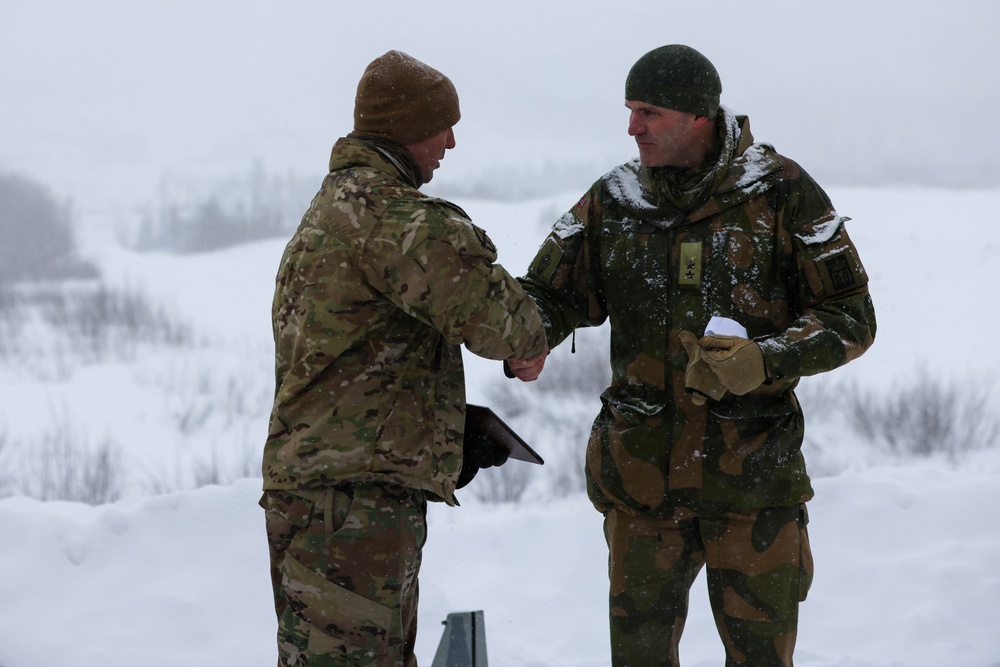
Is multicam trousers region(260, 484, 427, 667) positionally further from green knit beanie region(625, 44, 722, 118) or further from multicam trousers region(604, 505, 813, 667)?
green knit beanie region(625, 44, 722, 118)

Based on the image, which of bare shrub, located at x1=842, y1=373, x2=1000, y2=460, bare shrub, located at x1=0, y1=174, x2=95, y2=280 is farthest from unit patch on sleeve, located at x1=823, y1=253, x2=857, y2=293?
bare shrub, located at x1=0, y1=174, x2=95, y2=280

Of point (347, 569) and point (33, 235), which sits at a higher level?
point (33, 235)

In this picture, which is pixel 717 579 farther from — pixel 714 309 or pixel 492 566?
pixel 492 566

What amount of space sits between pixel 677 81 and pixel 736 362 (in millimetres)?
681

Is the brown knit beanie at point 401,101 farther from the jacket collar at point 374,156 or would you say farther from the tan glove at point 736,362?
the tan glove at point 736,362

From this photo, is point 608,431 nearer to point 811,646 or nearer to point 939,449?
point 811,646

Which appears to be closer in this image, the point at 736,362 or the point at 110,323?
the point at 736,362

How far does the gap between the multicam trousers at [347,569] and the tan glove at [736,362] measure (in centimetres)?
74

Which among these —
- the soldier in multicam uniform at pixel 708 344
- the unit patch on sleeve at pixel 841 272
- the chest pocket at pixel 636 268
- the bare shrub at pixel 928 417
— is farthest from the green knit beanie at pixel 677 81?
the bare shrub at pixel 928 417

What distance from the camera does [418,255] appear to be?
1.94 meters

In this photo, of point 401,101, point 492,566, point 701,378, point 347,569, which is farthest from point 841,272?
point 492,566

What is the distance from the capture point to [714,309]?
2391 mm

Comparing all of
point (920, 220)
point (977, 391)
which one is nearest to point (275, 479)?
point (977, 391)

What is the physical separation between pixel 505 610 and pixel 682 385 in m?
2.01
